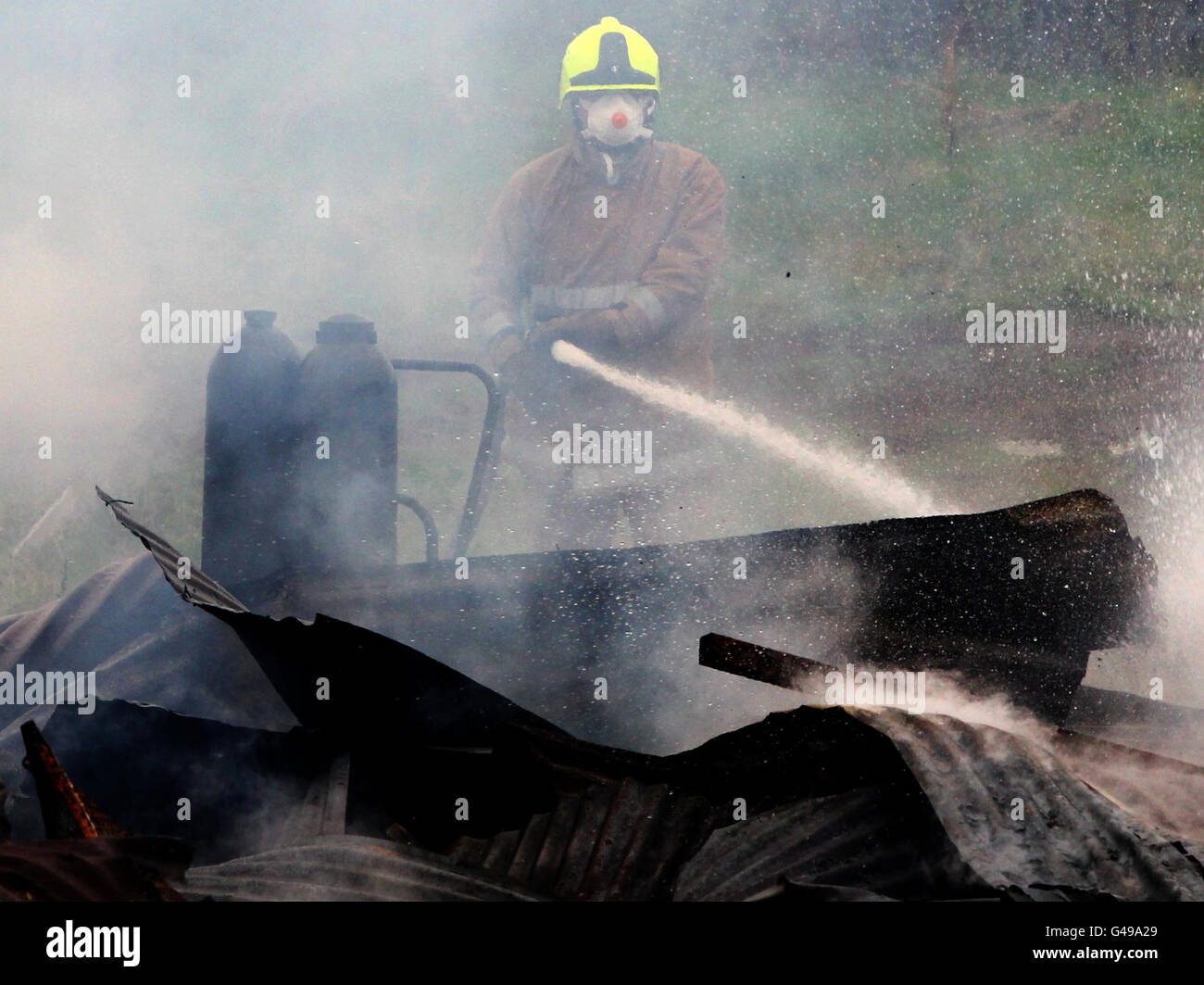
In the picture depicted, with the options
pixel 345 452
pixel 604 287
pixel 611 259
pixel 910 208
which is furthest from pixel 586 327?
pixel 910 208

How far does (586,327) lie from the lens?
5.54 m

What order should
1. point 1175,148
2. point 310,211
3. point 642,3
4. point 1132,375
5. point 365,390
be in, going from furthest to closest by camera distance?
point 1175,148
point 642,3
point 1132,375
point 310,211
point 365,390

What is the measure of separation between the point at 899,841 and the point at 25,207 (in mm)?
7712

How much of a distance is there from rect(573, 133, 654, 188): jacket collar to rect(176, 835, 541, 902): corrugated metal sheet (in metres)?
4.21

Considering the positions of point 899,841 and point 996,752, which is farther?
point 996,752

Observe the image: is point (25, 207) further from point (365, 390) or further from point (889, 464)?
point (889, 464)

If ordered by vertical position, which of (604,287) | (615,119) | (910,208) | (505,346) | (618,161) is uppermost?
(910,208)

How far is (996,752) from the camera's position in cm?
223

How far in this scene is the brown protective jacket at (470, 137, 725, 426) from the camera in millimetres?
5605

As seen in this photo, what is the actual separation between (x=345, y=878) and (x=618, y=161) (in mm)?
4339

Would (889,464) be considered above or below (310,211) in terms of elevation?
below

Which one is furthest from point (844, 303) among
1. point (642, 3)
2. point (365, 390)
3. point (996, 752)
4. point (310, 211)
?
point (996, 752)

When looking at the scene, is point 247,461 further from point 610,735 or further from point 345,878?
point 345,878

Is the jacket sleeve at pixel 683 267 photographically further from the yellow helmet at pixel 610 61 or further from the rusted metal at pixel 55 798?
the rusted metal at pixel 55 798
